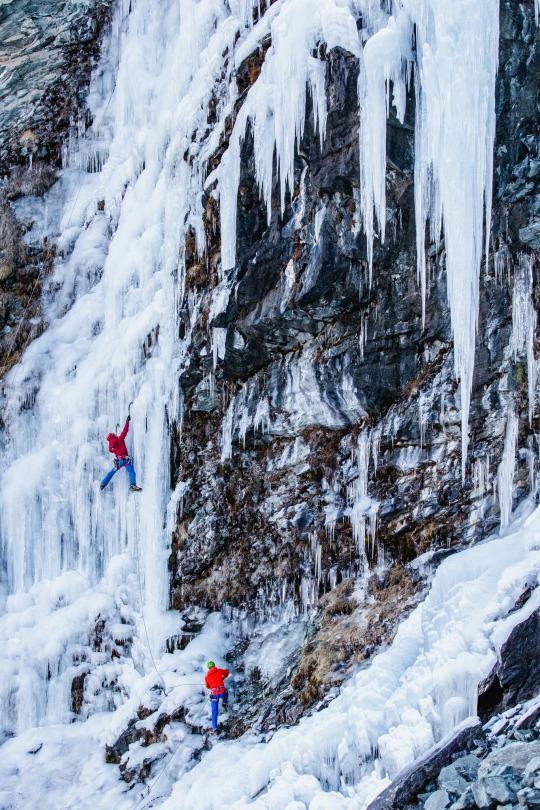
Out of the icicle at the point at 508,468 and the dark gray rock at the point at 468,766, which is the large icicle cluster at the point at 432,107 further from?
the dark gray rock at the point at 468,766

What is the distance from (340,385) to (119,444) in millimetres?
3460

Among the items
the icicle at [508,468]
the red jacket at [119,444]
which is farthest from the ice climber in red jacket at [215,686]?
the icicle at [508,468]

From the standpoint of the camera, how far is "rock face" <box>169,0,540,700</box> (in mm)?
8141

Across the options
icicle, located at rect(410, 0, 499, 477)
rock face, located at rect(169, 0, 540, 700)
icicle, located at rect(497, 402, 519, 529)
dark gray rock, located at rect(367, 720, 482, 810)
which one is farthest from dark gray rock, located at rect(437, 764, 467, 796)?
icicle, located at rect(410, 0, 499, 477)

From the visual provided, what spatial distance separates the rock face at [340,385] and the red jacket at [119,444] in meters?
0.95

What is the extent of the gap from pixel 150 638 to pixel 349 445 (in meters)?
3.71

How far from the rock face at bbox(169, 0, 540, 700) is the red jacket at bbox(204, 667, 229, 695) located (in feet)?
3.28

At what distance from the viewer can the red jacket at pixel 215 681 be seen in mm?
8373

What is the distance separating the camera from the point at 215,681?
8383mm

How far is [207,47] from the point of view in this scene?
38.4 ft

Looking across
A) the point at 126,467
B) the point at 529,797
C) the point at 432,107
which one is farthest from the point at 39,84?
the point at 529,797

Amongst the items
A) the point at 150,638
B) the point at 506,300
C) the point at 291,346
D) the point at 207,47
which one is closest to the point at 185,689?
the point at 150,638

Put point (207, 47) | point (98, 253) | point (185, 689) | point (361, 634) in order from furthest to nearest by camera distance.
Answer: point (98, 253) < point (207, 47) < point (185, 689) < point (361, 634)

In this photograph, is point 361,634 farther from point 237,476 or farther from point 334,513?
point 237,476
